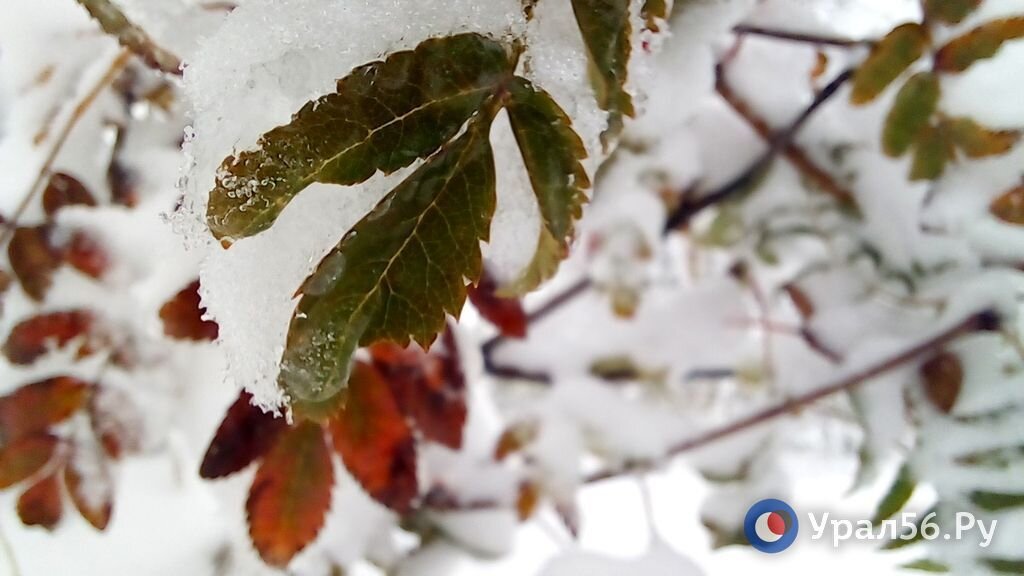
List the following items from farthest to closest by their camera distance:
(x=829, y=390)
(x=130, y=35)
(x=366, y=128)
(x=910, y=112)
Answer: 1. (x=829, y=390)
2. (x=910, y=112)
3. (x=130, y=35)
4. (x=366, y=128)

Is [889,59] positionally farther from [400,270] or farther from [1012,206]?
[400,270]

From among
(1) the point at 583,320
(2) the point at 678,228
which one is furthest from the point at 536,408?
(2) the point at 678,228

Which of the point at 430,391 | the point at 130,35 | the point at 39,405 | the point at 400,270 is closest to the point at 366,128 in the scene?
the point at 400,270

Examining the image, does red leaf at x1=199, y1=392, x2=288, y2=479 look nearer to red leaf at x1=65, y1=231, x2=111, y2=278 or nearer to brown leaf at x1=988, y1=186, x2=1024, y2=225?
red leaf at x1=65, y1=231, x2=111, y2=278

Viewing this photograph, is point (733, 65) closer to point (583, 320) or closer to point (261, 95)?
point (583, 320)

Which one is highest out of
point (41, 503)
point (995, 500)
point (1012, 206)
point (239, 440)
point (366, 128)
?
point (1012, 206)
